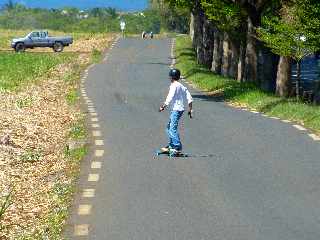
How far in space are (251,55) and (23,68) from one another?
16.2 metres

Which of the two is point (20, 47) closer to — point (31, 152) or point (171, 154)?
point (31, 152)

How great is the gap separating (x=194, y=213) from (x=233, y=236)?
129 centimetres

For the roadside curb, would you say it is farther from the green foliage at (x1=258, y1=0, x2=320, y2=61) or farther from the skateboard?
the green foliage at (x1=258, y1=0, x2=320, y2=61)

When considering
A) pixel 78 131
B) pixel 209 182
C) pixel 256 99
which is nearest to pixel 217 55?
pixel 256 99

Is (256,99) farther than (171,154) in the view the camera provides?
Yes

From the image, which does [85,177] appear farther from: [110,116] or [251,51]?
[251,51]

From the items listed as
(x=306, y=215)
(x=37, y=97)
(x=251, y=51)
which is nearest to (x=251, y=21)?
(x=251, y=51)

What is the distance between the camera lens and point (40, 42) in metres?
65.0

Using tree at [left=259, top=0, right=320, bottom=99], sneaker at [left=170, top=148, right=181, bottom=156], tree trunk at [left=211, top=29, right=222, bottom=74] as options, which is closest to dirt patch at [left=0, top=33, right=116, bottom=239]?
sneaker at [left=170, top=148, right=181, bottom=156]

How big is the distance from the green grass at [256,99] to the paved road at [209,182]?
0.75 meters

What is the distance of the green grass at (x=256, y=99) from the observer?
69.2 feet

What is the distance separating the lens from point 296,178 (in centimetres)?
1282

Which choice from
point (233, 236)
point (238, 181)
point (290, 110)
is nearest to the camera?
point (233, 236)

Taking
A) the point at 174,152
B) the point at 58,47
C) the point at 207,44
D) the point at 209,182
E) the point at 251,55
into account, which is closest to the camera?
the point at 209,182
